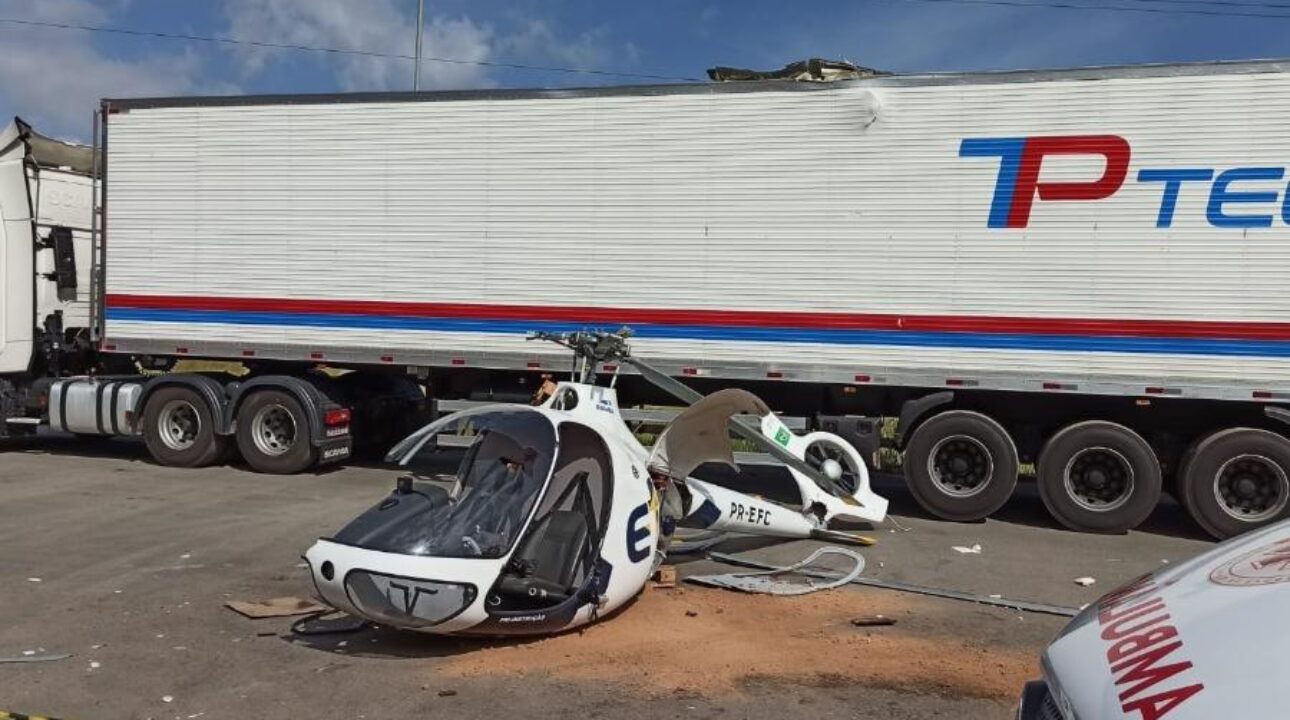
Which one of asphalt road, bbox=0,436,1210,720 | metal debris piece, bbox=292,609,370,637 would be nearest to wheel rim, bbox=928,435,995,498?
asphalt road, bbox=0,436,1210,720

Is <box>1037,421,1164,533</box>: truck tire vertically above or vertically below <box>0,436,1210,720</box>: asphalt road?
above

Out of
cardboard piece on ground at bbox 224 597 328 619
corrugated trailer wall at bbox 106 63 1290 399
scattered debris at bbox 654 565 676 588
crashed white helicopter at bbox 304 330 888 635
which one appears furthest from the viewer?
corrugated trailer wall at bbox 106 63 1290 399

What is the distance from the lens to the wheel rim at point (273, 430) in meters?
12.0

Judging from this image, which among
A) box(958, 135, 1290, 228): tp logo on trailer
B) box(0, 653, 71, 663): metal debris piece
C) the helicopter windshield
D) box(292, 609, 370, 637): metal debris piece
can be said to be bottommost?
box(0, 653, 71, 663): metal debris piece

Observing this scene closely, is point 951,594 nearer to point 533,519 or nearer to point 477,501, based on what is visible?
point 533,519

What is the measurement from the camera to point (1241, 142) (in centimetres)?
912

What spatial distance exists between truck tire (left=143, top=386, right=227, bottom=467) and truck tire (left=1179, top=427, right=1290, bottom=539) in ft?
34.7

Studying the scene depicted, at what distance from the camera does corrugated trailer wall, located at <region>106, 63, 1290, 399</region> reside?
932 centimetres

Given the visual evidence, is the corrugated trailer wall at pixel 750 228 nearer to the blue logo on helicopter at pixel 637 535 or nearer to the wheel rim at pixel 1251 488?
the wheel rim at pixel 1251 488

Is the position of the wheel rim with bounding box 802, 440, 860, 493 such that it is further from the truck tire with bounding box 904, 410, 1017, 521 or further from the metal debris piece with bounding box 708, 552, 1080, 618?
the metal debris piece with bounding box 708, 552, 1080, 618

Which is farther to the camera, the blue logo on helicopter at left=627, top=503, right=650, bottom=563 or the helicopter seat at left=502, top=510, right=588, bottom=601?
the blue logo on helicopter at left=627, top=503, right=650, bottom=563

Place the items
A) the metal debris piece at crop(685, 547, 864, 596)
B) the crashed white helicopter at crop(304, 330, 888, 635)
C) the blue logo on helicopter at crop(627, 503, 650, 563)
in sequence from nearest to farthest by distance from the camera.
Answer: the crashed white helicopter at crop(304, 330, 888, 635) < the blue logo on helicopter at crop(627, 503, 650, 563) < the metal debris piece at crop(685, 547, 864, 596)

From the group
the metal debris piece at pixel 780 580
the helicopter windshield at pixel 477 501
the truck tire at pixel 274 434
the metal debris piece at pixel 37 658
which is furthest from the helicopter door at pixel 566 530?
the truck tire at pixel 274 434

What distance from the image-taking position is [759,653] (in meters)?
5.61
